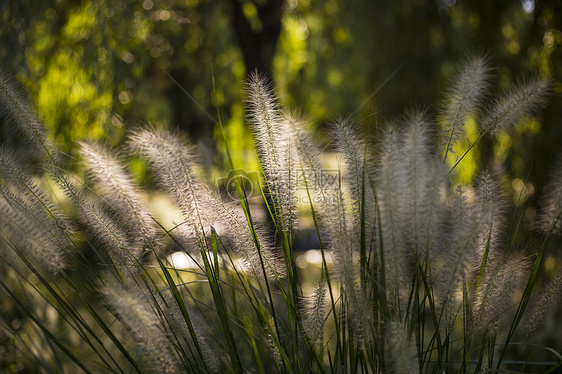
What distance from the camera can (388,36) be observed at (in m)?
1.96

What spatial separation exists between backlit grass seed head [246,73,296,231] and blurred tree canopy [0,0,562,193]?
2.66 feet

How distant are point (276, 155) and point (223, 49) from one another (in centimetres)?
204

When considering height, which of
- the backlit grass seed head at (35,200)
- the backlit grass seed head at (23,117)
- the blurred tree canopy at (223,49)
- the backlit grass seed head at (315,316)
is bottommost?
the backlit grass seed head at (315,316)

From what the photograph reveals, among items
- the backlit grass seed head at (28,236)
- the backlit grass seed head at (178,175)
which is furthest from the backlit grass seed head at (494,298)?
the backlit grass seed head at (28,236)

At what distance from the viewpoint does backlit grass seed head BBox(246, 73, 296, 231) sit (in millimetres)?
595

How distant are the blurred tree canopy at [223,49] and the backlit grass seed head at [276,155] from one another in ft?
2.66

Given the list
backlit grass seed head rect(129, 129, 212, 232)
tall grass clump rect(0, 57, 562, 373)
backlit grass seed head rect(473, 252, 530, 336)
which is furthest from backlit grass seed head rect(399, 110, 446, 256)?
backlit grass seed head rect(129, 129, 212, 232)

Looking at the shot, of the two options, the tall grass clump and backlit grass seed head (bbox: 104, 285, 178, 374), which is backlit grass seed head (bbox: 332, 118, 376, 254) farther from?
backlit grass seed head (bbox: 104, 285, 178, 374)

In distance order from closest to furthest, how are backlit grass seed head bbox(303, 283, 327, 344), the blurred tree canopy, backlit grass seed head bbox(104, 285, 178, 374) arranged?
backlit grass seed head bbox(104, 285, 178, 374) → backlit grass seed head bbox(303, 283, 327, 344) → the blurred tree canopy

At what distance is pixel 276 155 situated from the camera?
605mm

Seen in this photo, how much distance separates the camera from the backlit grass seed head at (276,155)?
1.95 feet

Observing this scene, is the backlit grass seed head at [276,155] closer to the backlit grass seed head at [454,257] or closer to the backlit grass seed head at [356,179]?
the backlit grass seed head at [356,179]

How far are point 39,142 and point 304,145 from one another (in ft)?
1.16

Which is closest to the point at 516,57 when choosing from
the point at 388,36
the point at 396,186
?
the point at 388,36
